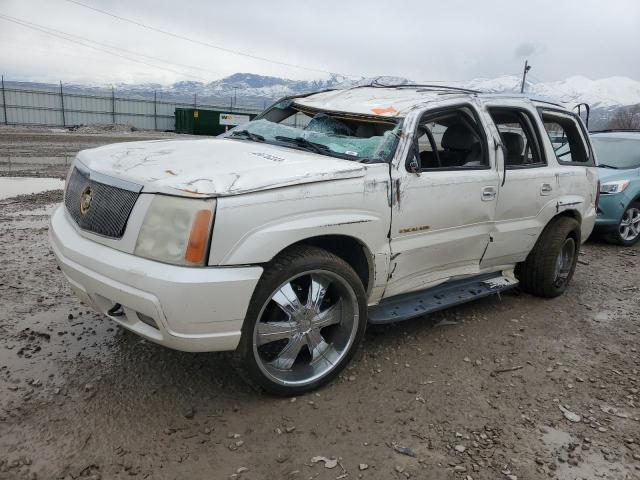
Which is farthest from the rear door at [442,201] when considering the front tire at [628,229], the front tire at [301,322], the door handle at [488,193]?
the front tire at [628,229]

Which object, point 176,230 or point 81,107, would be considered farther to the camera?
point 81,107

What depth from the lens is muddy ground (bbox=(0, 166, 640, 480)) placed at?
8.43 ft

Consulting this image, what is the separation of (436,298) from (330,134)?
1450 millimetres

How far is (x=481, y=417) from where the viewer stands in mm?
3045

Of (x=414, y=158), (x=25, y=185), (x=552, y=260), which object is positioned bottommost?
(x=25, y=185)

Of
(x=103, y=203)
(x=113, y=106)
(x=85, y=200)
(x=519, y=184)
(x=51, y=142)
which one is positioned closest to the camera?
(x=103, y=203)

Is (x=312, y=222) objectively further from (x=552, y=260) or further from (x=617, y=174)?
(x=617, y=174)

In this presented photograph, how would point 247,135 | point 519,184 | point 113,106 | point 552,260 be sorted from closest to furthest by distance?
point 247,135 → point 519,184 → point 552,260 → point 113,106

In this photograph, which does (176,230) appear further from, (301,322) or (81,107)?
(81,107)

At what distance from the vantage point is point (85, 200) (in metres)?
3.04

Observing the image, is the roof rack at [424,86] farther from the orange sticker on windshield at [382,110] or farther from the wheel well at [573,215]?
the wheel well at [573,215]

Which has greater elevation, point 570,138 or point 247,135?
point 570,138

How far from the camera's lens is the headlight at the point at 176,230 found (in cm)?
254

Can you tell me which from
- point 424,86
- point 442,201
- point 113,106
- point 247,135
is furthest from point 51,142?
point 442,201
